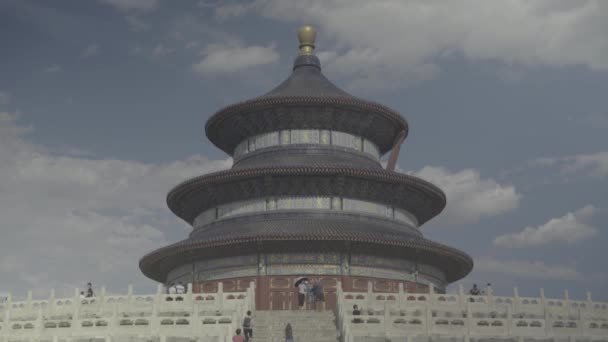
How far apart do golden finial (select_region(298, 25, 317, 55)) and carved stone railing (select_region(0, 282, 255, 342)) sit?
27.0 m

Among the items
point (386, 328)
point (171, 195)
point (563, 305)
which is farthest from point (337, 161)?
point (386, 328)

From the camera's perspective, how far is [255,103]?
4516 centimetres

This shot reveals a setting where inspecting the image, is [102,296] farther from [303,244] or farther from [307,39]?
[307,39]

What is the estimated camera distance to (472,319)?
23234mm

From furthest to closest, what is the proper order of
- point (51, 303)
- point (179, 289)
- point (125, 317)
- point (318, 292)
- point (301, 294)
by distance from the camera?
Answer: point (179, 289) → point (301, 294) → point (318, 292) → point (51, 303) → point (125, 317)

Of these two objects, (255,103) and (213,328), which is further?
(255,103)

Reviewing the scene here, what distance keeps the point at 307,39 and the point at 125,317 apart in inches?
1207

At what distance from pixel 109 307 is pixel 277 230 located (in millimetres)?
12751

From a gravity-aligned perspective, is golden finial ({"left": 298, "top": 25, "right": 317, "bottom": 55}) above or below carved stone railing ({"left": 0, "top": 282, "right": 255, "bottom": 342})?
above

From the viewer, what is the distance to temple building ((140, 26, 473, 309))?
3959 centimetres

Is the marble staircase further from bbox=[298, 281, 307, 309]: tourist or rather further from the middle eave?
the middle eave

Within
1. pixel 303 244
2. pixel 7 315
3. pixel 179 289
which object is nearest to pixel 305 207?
pixel 303 244

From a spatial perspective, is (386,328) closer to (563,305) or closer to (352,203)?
(563,305)

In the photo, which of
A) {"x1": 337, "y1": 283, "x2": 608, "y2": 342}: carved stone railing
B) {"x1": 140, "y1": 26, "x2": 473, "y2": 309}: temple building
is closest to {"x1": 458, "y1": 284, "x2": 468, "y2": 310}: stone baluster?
{"x1": 337, "y1": 283, "x2": 608, "y2": 342}: carved stone railing
